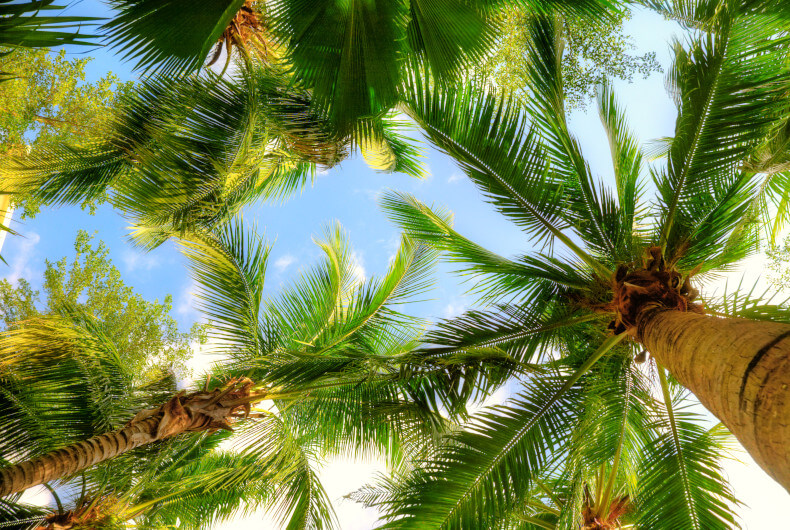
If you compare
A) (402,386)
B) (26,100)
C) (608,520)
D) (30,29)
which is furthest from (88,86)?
(608,520)

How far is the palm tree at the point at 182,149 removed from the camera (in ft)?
16.7

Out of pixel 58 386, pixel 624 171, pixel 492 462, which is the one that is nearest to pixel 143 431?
pixel 58 386

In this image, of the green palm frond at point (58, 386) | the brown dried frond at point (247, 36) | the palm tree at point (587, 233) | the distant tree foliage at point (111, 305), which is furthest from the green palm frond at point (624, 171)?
the distant tree foliage at point (111, 305)

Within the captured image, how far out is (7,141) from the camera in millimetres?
8031

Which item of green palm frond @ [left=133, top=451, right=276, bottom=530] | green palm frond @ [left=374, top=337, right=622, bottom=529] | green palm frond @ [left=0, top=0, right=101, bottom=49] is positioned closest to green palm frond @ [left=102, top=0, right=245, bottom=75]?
green palm frond @ [left=0, top=0, right=101, bottom=49]

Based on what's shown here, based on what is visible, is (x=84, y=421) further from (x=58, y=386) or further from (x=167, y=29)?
(x=167, y=29)

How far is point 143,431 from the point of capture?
4.29 m

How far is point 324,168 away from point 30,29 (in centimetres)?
520

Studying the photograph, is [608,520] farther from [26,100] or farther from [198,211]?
[26,100]

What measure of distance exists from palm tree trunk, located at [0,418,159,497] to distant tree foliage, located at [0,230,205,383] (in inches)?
171

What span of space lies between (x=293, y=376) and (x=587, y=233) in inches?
126

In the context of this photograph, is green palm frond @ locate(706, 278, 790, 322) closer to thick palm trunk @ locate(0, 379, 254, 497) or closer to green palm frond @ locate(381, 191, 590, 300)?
green palm frond @ locate(381, 191, 590, 300)

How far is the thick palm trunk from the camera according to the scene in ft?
11.8

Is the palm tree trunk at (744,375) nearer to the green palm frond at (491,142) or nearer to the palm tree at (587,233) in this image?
the palm tree at (587,233)
